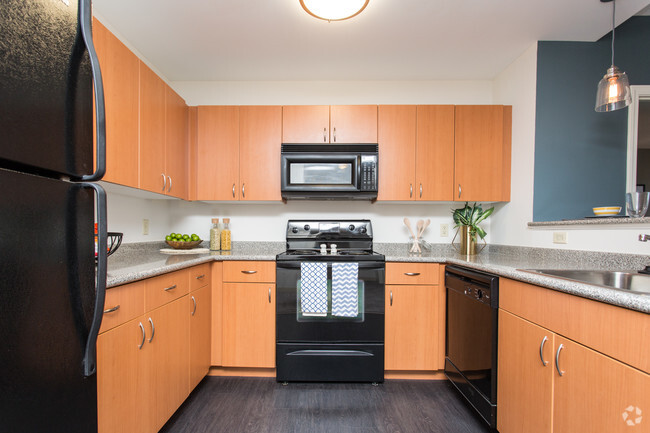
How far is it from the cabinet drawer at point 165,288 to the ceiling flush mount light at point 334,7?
162cm

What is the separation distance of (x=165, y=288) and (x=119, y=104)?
983mm

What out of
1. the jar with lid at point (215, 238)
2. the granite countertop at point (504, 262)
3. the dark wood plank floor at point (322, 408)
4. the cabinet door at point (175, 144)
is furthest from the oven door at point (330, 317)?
the cabinet door at point (175, 144)

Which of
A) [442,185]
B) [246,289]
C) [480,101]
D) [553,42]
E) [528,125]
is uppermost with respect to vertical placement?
[553,42]

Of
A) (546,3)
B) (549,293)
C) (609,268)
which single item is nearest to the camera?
(549,293)

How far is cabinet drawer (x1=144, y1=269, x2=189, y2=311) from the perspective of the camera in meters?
1.35

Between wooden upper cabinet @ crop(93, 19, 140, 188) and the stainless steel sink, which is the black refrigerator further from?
the stainless steel sink

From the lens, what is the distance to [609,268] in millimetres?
1444

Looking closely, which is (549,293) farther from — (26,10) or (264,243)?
(264,243)

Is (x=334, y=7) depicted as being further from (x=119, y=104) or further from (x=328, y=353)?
(x=328, y=353)

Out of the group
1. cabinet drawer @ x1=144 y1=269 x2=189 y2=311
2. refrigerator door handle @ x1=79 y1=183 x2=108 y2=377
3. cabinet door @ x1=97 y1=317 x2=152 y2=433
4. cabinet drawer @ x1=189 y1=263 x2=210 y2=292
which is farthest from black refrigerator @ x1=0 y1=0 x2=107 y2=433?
cabinet drawer @ x1=189 y1=263 x2=210 y2=292

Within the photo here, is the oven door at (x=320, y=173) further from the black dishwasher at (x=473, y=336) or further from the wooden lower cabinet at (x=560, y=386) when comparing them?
the wooden lower cabinet at (x=560, y=386)

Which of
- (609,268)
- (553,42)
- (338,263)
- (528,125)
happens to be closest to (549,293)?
(609,268)

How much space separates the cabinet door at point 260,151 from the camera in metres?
2.30

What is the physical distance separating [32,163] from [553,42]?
2.85m
